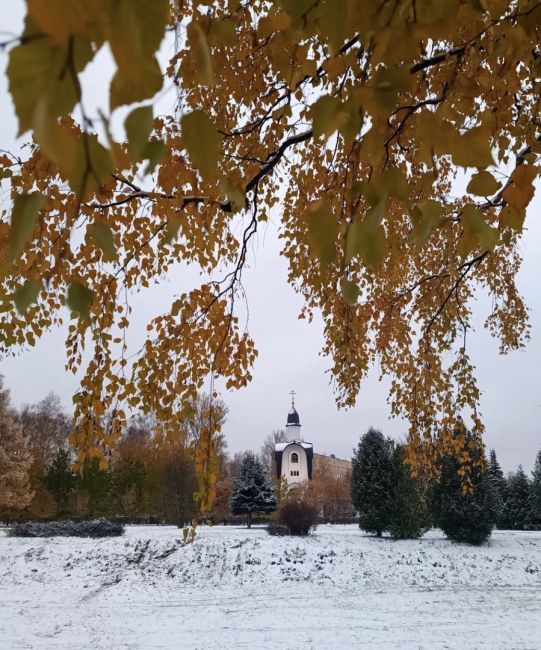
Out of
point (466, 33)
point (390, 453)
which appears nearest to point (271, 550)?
point (390, 453)

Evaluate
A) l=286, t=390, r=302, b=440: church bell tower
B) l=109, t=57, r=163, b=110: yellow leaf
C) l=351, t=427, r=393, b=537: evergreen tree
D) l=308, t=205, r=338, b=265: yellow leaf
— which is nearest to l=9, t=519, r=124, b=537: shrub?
l=351, t=427, r=393, b=537: evergreen tree

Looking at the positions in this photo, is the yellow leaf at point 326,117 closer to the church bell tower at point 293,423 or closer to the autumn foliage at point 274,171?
the autumn foliage at point 274,171

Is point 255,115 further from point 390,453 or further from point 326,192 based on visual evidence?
point 390,453

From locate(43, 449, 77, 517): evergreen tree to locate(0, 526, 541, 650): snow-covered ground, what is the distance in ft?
26.1

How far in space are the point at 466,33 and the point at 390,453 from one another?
1462 centimetres

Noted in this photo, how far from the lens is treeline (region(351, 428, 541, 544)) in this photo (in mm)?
14531

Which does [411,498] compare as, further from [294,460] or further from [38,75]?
[294,460]

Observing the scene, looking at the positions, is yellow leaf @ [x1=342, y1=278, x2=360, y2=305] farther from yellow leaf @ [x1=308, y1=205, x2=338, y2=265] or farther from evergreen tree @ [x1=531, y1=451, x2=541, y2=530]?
evergreen tree @ [x1=531, y1=451, x2=541, y2=530]

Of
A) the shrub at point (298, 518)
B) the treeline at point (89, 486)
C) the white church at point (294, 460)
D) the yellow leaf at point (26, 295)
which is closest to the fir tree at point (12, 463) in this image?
the treeline at point (89, 486)

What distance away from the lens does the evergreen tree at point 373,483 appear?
1538 centimetres

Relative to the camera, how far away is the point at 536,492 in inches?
989

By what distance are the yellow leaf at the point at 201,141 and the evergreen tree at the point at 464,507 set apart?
1487cm

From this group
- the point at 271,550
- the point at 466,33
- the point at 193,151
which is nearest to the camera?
the point at 193,151

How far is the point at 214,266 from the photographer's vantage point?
3914 millimetres
